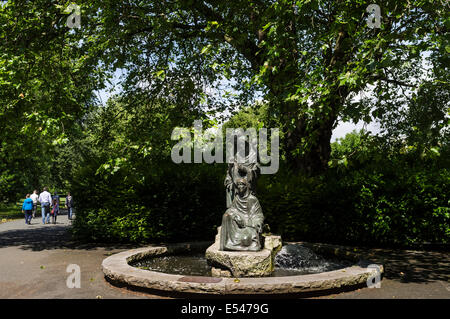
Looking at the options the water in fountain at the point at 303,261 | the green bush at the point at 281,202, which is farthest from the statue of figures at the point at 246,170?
the green bush at the point at 281,202

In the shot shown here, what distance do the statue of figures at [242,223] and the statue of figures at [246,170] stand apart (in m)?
0.15

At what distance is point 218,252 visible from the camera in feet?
24.2

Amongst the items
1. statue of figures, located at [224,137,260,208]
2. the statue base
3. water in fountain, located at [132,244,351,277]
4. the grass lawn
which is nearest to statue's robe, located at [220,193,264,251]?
the statue base

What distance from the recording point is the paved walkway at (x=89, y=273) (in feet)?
21.1

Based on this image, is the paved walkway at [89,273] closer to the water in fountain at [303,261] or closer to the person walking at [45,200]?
the water in fountain at [303,261]

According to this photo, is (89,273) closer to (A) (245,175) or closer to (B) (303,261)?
(A) (245,175)

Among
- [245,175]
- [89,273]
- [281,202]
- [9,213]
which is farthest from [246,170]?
[9,213]

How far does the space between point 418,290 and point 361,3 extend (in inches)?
225

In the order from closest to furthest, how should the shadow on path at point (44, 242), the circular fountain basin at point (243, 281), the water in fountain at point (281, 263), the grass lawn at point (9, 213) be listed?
1. the circular fountain basin at point (243, 281)
2. the water in fountain at point (281, 263)
3. the shadow on path at point (44, 242)
4. the grass lawn at point (9, 213)

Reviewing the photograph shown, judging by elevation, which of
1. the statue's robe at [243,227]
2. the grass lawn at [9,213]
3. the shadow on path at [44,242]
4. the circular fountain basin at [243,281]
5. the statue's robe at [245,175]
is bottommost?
the grass lawn at [9,213]

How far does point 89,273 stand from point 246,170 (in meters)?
4.21
